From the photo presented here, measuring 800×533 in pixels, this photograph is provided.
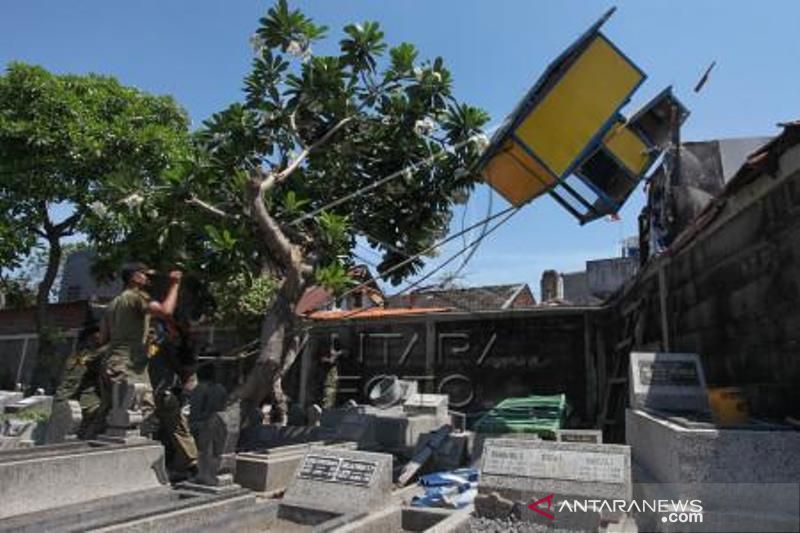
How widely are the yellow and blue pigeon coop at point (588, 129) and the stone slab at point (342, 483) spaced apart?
12.6 feet

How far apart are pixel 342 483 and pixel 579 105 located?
4723 millimetres

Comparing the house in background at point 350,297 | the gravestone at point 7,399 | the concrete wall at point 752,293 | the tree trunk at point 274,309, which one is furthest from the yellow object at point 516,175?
the gravestone at point 7,399

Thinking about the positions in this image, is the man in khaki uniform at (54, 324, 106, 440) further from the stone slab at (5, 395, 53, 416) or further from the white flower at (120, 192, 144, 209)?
the stone slab at (5, 395, 53, 416)

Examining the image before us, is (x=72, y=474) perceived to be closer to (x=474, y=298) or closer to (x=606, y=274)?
(x=474, y=298)

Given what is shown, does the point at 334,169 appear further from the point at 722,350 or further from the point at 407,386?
the point at 722,350

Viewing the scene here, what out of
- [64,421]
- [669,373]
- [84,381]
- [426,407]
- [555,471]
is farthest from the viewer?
[426,407]

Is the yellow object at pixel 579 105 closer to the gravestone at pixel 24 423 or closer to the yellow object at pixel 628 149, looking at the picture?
Answer: the yellow object at pixel 628 149

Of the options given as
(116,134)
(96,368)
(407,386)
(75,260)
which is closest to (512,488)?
(96,368)

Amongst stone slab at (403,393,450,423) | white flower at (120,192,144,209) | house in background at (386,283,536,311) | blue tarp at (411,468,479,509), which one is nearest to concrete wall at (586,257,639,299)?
house in background at (386,283,536,311)

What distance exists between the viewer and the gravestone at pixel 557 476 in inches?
172

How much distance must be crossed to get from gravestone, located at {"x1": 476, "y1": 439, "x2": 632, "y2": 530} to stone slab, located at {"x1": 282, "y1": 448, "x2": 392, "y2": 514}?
1.01m

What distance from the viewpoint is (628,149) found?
7262 millimetres

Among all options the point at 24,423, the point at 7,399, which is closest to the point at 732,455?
the point at 24,423

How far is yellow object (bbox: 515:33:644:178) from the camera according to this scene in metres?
6.71
